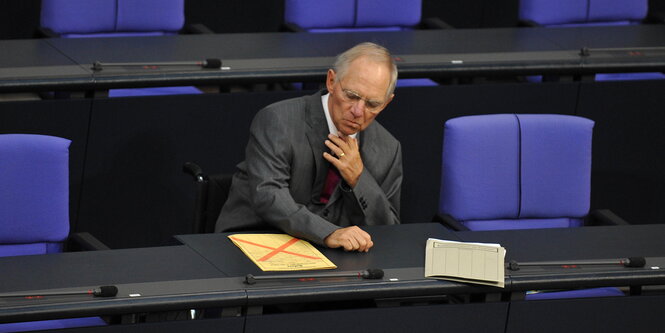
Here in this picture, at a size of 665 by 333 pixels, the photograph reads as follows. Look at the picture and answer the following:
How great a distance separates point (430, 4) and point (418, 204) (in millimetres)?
2233

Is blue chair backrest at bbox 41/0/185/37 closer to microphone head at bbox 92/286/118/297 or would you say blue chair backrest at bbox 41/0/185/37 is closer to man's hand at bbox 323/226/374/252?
man's hand at bbox 323/226/374/252

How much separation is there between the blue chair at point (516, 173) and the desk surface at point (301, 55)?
838 millimetres

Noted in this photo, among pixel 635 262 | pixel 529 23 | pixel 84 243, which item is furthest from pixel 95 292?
pixel 529 23

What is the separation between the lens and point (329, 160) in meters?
3.73

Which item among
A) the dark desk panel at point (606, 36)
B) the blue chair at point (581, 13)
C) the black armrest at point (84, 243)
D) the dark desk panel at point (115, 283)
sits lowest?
the black armrest at point (84, 243)

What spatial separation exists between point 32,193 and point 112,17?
1865 millimetres

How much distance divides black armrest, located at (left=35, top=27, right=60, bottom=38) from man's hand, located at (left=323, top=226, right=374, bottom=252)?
213cm

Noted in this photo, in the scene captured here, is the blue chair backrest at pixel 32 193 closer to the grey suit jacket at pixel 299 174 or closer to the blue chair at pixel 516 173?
the grey suit jacket at pixel 299 174

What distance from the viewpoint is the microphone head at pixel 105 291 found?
307cm

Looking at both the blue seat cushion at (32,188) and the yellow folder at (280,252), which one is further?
the blue seat cushion at (32,188)

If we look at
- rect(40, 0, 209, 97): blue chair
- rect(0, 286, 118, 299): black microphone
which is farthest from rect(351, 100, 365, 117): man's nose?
rect(40, 0, 209, 97): blue chair

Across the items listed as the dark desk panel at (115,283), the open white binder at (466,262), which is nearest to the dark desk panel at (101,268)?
the dark desk panel at (115,283)

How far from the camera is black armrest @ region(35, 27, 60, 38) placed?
203 inches

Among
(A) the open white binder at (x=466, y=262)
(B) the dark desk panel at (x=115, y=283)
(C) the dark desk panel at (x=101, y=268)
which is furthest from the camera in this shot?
(A) the open white binder at (x=466, y=262)
